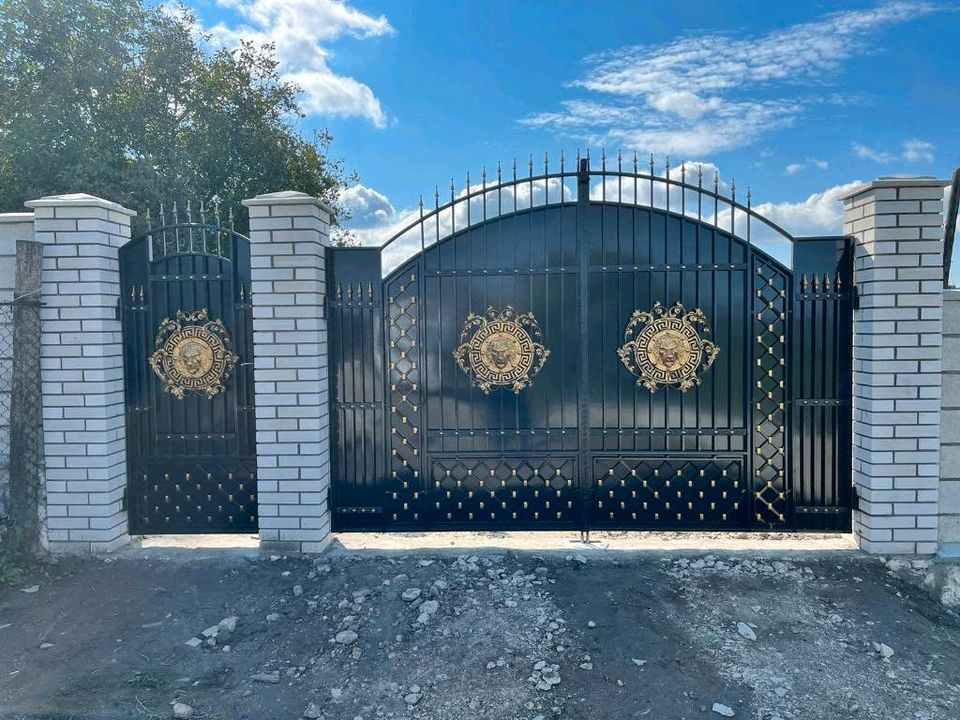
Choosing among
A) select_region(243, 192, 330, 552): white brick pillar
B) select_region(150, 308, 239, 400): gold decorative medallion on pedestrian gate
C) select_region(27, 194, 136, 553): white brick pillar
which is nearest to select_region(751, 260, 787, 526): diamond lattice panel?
select_region(243, 192, 330, 552): white brick pillar

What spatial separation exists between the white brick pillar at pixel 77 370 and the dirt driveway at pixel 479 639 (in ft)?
1.27

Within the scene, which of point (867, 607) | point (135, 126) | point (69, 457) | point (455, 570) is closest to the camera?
point (867, 607)

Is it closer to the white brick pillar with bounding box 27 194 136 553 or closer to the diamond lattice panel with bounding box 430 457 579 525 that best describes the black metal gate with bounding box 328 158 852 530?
the diamond lattice panel with bounding box 430 457 579 525

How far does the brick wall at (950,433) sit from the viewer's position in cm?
434

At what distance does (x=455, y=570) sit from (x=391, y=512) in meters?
0.80

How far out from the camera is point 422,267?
4.71 m

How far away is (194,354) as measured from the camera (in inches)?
187

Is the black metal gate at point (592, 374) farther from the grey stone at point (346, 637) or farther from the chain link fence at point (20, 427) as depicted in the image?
the chain link fence at point (20, 427)

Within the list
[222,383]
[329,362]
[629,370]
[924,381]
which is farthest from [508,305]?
[924,381]

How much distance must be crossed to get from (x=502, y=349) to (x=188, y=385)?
8.17 ft

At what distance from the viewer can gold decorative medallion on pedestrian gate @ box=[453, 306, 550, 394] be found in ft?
15.2

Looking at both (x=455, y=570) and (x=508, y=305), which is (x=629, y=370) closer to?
(x=508, y=305)

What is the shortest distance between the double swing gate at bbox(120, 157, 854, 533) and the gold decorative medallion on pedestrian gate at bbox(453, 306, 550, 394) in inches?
0.6

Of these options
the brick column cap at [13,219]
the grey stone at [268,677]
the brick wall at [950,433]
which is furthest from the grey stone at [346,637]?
the brick wall at [950,433]
